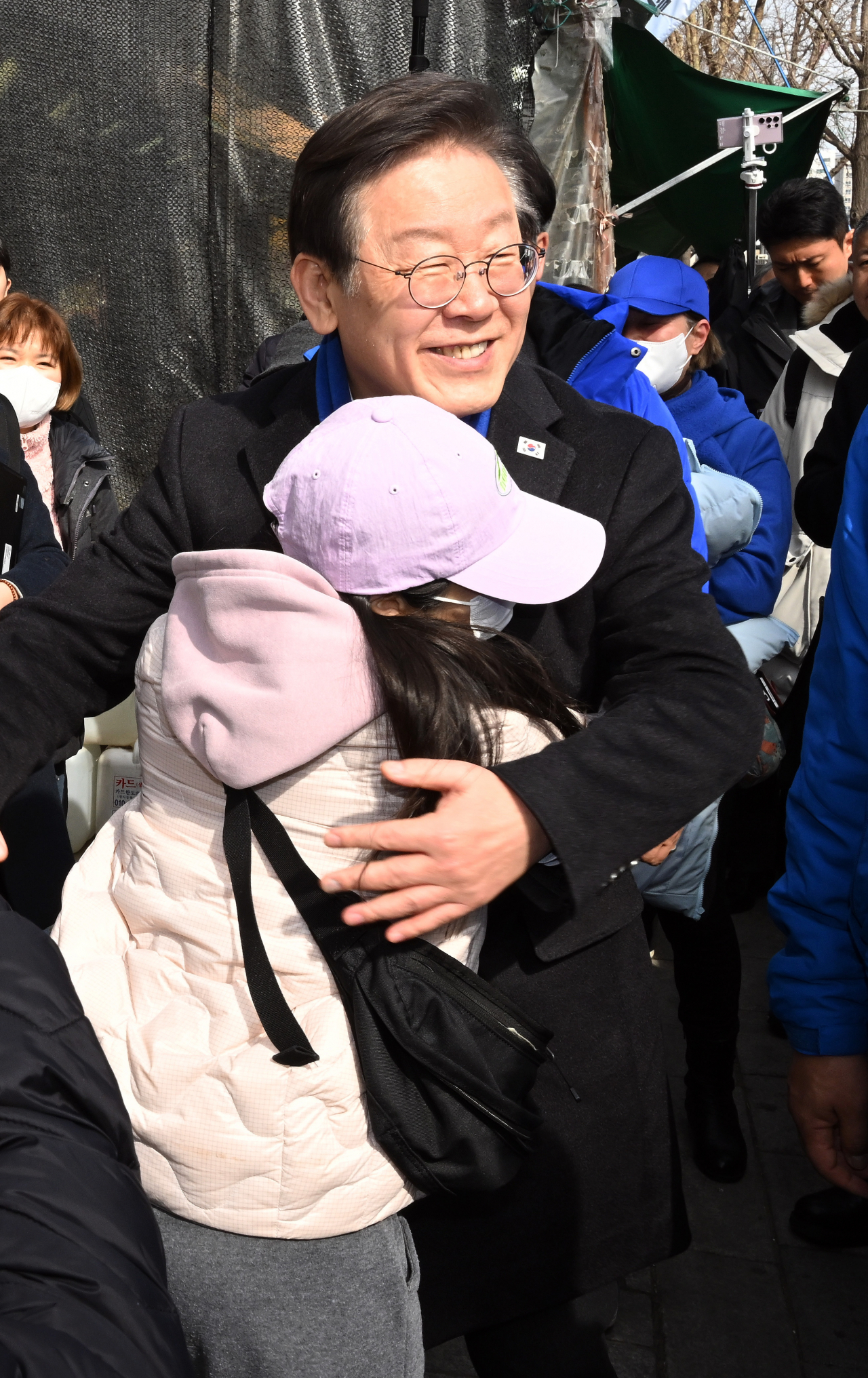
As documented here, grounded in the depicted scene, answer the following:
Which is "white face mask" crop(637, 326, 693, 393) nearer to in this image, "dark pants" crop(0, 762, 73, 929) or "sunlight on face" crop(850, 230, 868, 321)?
"sunlight on face" crop(850, 230, 868, 321)

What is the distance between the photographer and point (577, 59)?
430cm

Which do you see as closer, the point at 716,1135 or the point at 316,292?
the point at 316,292

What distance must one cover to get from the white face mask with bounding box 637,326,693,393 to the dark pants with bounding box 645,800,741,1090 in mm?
1465

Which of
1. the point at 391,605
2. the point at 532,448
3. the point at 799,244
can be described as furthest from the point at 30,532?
the point at 799,244

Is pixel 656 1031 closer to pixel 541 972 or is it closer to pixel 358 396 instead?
pixel 541 972

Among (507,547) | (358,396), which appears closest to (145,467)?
(358,396)

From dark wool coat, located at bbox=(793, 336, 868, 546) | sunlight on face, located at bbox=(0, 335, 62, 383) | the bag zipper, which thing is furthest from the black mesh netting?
the bag zipper

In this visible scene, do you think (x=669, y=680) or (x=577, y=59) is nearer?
(x=669, y=680)

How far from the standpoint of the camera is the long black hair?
1.21m

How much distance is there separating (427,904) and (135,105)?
4.28 metres

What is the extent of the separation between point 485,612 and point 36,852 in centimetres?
192

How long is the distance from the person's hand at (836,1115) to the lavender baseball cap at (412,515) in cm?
83

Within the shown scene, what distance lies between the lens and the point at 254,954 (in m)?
1.23

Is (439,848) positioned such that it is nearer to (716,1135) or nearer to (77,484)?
(716,1135)
